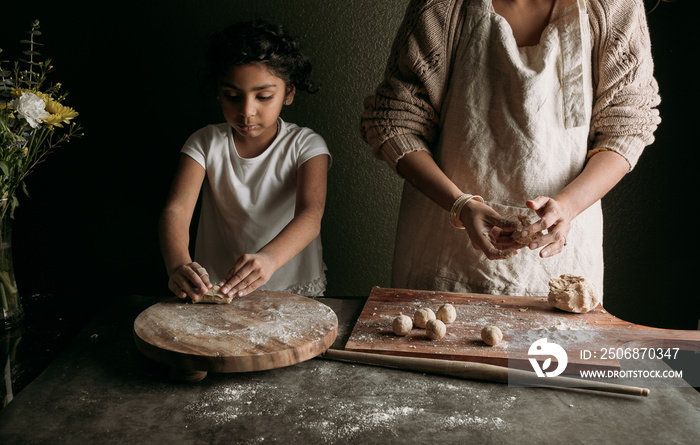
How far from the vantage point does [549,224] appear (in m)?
1.33

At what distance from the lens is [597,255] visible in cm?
164

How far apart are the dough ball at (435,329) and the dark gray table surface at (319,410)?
12 centimetres

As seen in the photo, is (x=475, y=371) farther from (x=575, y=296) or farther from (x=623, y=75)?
(x=623, y=75)

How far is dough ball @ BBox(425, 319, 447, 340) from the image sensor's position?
1183mm

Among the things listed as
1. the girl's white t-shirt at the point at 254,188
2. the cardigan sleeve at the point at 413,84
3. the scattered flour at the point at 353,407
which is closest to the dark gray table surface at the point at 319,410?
the scattered flour at the point at 353,407

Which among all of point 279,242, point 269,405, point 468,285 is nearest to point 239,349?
point 269,405

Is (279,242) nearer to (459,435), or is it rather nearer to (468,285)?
(468,285)

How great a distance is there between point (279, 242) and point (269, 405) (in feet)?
2.37

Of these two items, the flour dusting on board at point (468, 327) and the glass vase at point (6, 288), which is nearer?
the flour dusting on board at point (468, 327)

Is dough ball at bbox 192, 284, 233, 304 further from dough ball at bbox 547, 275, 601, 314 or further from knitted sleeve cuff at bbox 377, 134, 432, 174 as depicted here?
dough ball at bbox 547, 275, 601, 314

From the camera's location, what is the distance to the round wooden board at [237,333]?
40.6 inches

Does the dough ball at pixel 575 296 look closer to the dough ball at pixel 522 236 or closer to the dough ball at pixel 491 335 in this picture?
the dough ball at pixel 522 236

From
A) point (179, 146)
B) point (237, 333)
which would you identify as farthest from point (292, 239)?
point (179, 146)

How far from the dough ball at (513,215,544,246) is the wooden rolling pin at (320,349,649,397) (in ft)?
1.26
